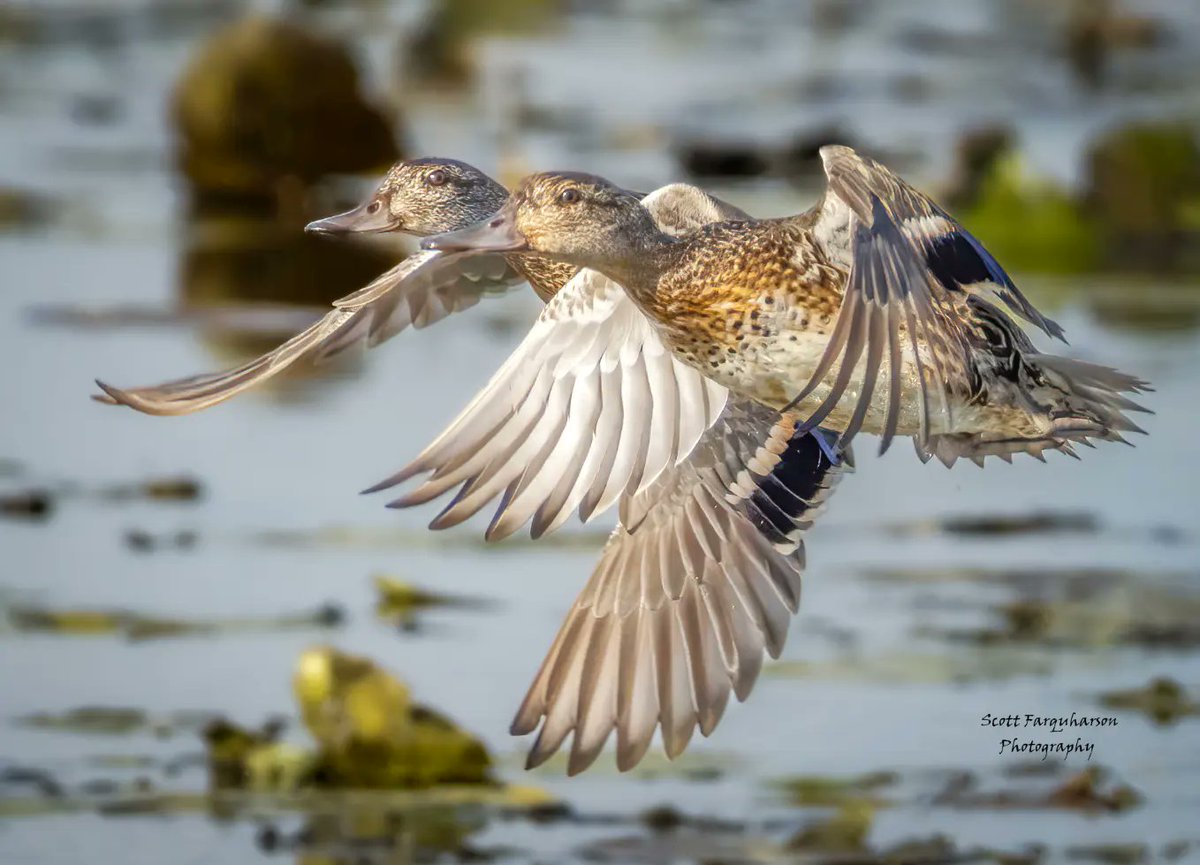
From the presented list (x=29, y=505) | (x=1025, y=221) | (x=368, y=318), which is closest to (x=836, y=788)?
(x=368, y=318)

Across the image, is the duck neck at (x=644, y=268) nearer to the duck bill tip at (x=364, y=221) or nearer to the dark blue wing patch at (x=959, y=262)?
the dark blue wing patch at (x=959, y=262)

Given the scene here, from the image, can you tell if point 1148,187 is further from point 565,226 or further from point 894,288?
point 894,288

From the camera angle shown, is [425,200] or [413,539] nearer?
[425,200]

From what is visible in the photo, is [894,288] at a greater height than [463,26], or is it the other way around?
[463,26]

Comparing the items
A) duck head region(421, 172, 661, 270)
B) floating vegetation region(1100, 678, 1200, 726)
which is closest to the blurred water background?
floating vegetation region(1100, 678, 1200, 726)

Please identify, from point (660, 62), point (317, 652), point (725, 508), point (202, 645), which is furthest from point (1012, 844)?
point (660, 62)

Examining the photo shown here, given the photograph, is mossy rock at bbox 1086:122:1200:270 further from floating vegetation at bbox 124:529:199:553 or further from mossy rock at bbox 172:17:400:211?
floating vegetation at bbox 124:529:199:553

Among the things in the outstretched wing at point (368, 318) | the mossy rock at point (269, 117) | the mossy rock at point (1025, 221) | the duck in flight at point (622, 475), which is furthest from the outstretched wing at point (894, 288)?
the mossy rock at point (269, 117)
